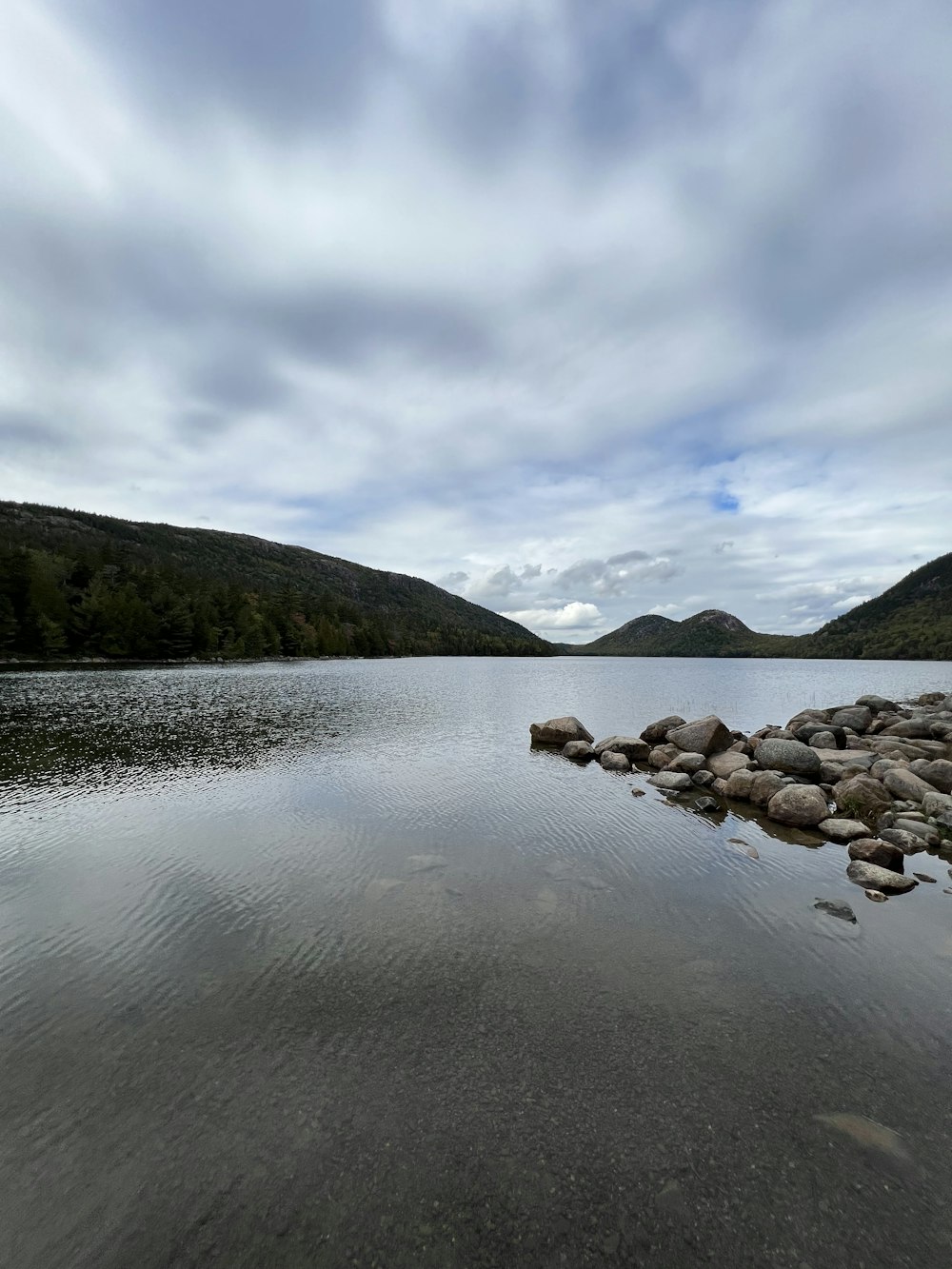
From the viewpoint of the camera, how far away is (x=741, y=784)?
64.6 feet

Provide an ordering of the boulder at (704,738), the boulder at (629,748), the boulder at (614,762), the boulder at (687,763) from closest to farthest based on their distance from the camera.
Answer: the boulder at (687,763) → the boulder at (614,762) → the boulder at (704,738) → the boulder at (629,748)

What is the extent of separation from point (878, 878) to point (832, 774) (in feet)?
33.6

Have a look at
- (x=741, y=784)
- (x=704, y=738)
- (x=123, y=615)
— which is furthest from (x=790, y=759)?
(x=123, y=615)

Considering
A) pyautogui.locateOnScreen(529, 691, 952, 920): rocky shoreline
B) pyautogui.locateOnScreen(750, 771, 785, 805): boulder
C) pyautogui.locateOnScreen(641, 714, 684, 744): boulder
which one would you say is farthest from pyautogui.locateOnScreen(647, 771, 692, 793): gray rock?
pyautogui.locateOnScreen(641, 714, 684, 744): boulder

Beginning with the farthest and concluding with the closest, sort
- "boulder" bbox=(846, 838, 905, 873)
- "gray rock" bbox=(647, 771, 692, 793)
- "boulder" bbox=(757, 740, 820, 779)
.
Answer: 1. "boulder" bbox=(757, 740, 820, 779)
2. "gray rock" bbox=(647, 771, 692, 793)
3. "boulder" bbox=(846, 838, 905, 873)

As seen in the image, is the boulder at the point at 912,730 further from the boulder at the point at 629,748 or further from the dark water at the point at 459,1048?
the dark water at the point at 459,1048

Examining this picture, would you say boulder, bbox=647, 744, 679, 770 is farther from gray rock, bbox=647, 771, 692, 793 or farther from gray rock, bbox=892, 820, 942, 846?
gray rock, bbox=892, 820, 942, 846

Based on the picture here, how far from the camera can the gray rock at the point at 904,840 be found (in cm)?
1433

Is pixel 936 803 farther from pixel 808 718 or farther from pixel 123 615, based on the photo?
pixel 123 615

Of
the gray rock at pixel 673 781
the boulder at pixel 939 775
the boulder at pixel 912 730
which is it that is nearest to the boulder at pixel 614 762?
the gray rock at pixel 673 781

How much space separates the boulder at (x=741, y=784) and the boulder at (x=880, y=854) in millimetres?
5817

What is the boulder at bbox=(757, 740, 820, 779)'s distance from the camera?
70.7 ft

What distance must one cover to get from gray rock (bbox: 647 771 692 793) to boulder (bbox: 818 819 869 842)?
17.6ft

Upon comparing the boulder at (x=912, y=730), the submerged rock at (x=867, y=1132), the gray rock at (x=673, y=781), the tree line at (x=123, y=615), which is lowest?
the submerged rock at (x=867, y=1132)
